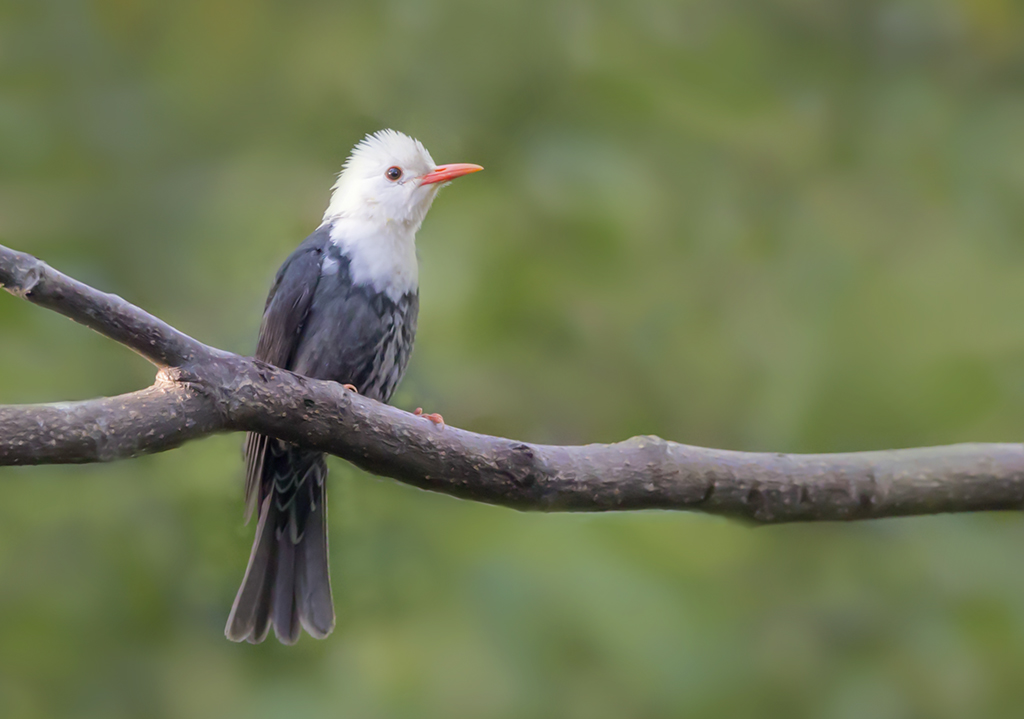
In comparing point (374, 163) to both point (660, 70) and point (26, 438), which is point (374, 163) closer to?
point (660, 70)

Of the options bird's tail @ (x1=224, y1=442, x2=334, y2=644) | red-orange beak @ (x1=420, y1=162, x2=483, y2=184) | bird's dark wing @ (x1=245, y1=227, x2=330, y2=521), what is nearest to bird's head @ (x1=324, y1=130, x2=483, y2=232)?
red-orange beak @ (x1=420, y1=162, x2=483, y2=184)

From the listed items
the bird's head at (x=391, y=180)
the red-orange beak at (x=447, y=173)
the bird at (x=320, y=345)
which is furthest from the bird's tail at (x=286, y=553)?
the red-orange beak at (x=447, y=173)

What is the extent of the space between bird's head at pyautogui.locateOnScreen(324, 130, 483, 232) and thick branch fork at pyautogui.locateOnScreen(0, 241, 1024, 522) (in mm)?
1246

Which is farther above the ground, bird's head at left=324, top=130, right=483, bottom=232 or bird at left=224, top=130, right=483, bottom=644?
bird's head at left=324, top=130, right=483, bottom=232

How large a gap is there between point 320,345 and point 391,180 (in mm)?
627

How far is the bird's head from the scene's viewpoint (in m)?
3.33

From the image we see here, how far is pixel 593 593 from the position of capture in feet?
11.4

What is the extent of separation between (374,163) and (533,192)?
801mm

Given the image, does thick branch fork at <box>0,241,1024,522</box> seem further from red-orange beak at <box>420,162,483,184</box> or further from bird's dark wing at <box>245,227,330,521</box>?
red-orange beak at <box>420,162,483,184</box>

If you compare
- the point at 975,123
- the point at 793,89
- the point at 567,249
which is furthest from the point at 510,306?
the point at 975,123

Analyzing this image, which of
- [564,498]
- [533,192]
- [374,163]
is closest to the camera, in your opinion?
[564,498]

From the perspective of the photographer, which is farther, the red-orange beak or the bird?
the red-orange beak

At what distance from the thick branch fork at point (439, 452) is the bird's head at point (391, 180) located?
1246 mm

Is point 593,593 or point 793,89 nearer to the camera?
point 593,593
